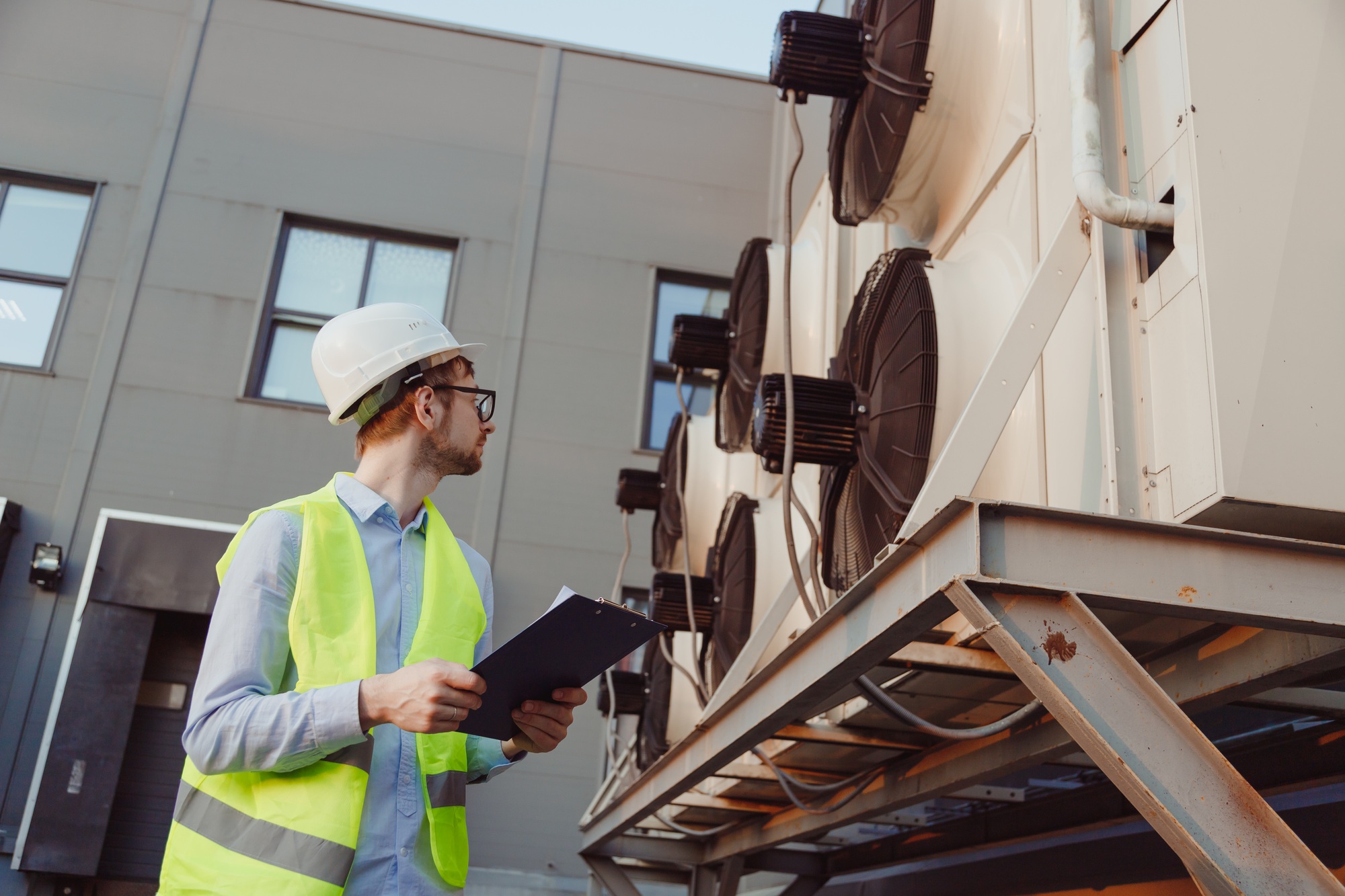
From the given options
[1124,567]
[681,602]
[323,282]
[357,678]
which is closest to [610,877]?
[681,602]

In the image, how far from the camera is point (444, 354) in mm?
2287

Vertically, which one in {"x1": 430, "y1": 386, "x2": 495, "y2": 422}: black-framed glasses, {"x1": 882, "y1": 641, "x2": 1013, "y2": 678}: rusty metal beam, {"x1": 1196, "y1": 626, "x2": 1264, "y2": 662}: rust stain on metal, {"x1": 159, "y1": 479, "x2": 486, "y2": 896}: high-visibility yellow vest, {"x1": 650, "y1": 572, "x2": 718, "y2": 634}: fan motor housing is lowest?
{"x1": 159, "y1": 479, "x2": 486, "y2": 896}: high-visibility yellow vest

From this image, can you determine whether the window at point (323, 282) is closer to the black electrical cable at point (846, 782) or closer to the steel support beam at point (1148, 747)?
the black electrical cable at point (846, 782)

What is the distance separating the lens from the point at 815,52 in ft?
10.4

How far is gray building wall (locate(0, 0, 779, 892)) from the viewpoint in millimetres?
8836

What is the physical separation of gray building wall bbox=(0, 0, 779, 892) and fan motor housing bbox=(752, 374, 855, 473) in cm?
615

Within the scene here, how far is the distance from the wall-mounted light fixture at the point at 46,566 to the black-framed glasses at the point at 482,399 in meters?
7.22

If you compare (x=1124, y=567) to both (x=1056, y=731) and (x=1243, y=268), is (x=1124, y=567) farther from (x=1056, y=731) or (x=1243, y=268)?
(x=1056, y=731)

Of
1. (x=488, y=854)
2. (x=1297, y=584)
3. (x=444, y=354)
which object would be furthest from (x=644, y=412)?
(x=1297, y=584)

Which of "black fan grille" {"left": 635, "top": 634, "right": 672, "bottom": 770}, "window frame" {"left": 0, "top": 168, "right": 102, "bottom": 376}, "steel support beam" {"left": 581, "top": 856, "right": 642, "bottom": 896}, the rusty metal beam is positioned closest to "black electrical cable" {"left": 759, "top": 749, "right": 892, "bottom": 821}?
the rusty metal beam

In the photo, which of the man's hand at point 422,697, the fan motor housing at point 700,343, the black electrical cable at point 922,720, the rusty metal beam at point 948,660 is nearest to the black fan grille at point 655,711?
the fan motor housing at point 700,343

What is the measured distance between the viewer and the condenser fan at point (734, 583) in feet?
14.7

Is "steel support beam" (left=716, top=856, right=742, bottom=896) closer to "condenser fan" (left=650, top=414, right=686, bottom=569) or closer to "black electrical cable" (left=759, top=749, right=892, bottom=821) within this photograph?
A: "condenser fan" (left=650, top=414, right=686, bottom=569)

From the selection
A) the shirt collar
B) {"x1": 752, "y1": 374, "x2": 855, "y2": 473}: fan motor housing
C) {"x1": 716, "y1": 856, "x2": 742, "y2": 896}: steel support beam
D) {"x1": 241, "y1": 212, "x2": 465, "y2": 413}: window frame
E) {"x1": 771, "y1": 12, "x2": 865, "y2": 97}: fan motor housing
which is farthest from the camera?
{"x1": 241, "y1": 212, "x2": 465, "y2": 413}: window frame
